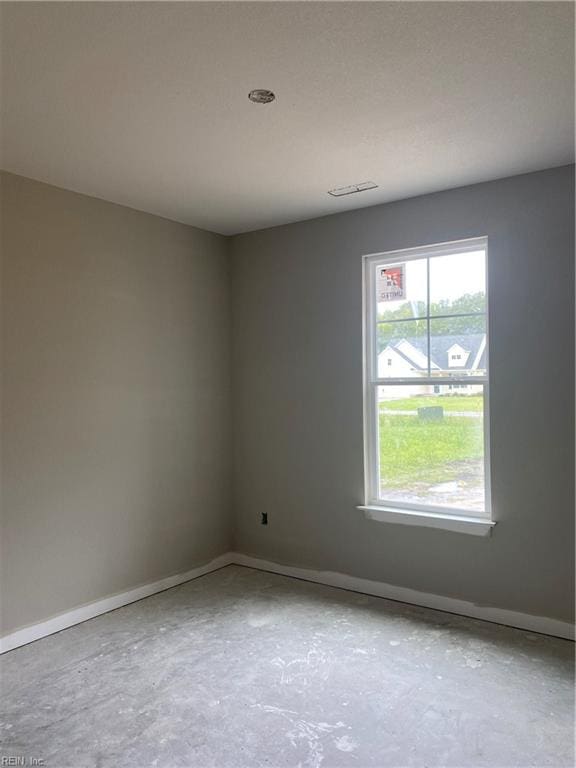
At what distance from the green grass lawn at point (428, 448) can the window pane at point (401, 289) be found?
0.62m

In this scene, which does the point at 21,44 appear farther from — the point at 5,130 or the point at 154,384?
the point at 154,384

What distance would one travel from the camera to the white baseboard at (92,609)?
328cm

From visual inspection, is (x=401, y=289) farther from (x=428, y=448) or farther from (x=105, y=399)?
(x=105, y=399)

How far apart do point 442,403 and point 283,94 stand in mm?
2193

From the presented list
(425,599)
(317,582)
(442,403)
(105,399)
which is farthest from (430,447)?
(105,399)

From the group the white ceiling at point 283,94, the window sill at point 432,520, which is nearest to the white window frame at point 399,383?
the window sill at point 432,520

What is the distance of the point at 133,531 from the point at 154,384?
1.04 meters

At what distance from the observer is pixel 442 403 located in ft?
12.5

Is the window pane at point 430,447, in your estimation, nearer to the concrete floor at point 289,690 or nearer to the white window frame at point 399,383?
the white window frame at point 399,383

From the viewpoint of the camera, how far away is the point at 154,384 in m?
4.18

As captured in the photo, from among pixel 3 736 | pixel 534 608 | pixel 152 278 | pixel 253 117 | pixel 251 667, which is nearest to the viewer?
pixel 3 736

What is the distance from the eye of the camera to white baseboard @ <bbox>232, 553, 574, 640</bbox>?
3.30 m

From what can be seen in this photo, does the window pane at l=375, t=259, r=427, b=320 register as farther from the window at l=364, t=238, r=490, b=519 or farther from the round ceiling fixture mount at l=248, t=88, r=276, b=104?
the round ceiling fixture mount at l=248, t=88, r=276, b=104

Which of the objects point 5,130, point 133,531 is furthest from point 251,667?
point 5,130
